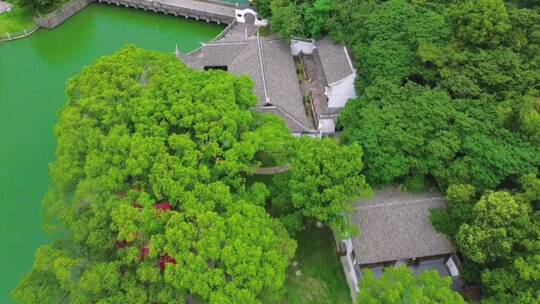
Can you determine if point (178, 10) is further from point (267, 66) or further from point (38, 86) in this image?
point (267, 66)

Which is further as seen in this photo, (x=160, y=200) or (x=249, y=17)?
(x=249, y=17)

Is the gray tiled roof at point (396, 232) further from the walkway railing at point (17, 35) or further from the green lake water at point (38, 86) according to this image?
the walkway railing at point (17, 35)

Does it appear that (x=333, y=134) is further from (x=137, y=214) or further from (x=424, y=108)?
(x=137, y=214)

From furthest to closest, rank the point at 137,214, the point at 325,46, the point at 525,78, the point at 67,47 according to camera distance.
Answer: the point at 67,47 → the point at 325,46 → the point at 525,78 → the point at 137,214

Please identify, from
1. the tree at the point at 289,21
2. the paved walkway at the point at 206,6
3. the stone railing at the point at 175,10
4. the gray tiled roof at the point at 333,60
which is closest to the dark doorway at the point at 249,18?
Answer: the stone railing at the point at 175,10

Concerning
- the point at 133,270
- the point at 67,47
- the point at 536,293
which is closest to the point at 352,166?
the point at 536,293

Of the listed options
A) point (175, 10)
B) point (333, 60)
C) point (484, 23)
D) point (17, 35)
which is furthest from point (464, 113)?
point (17, 35)

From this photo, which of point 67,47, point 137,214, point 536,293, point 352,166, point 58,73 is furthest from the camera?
point 67,47
